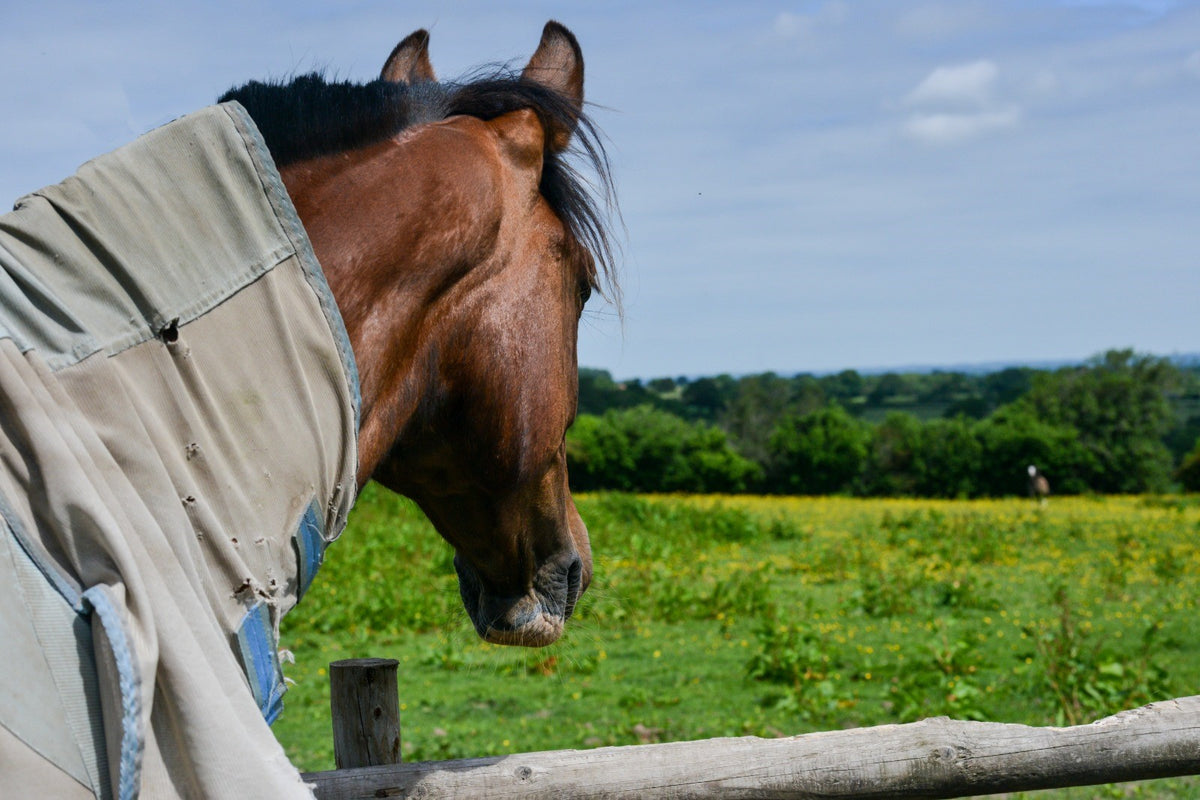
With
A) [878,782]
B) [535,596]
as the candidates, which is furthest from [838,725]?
[535,596]

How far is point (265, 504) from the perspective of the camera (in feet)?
3.91

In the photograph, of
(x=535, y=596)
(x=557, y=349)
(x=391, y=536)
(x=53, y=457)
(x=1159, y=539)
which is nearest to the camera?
(x=53, y=457)

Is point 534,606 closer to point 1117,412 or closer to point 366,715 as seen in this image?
point 366,715

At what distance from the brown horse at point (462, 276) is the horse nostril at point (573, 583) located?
0.09ft

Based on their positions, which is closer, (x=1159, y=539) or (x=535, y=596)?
(x=535, y=596)

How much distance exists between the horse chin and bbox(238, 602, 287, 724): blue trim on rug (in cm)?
62

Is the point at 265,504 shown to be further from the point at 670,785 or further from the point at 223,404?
the point at 670,785

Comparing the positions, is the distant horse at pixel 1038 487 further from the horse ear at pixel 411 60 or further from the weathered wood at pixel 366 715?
the horse ear at pixel 411 60

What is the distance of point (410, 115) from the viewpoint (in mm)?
1482

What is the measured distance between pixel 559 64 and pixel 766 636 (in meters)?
6.36

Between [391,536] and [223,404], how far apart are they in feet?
40.8

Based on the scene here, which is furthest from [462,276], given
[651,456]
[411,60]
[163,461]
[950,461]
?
[950,461]

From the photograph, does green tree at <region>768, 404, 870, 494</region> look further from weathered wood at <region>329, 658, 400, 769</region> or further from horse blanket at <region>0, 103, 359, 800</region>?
horse blanket at <region>0, 103, 359, 800</region>

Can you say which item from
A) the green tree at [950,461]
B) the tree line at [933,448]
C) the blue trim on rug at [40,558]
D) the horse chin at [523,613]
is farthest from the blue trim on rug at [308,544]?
the green tree at [950,461]
